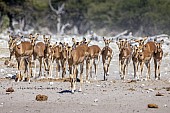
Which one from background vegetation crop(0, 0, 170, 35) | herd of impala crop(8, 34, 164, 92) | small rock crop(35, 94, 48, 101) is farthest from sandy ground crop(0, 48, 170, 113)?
background vegetation crop(0, 0, 170, 35)

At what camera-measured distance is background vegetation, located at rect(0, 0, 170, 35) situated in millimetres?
82875

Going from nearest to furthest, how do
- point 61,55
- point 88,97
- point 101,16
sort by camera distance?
point 88,97 < point 61,55 < point 101,16

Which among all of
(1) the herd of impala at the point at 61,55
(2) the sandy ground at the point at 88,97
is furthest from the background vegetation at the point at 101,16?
(2) the sandy ground at the point at 88,97

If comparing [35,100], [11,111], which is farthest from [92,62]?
[11,111]

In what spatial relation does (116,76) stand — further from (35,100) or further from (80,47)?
(35,100)

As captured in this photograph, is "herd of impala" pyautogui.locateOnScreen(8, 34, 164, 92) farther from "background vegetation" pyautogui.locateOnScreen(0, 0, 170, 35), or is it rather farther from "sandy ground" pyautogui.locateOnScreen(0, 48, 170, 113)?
"background vegetation" pyautogui.locateOnScreen(0, 0, 170, 35)

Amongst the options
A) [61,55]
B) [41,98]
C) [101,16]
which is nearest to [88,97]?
[41,98]

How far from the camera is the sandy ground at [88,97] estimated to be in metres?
Result: 16.0

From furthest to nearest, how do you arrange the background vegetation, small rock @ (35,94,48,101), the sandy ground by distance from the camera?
the background vegetation
small rock @ (35,94,48,101)
the sandy ground

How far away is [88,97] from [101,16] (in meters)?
72.5

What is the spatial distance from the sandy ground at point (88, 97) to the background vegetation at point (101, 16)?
182 feet

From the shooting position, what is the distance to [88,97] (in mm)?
18281

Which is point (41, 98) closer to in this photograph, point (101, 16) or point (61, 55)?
point (61, 55)

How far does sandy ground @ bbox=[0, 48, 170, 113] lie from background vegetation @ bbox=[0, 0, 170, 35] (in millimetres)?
55566
